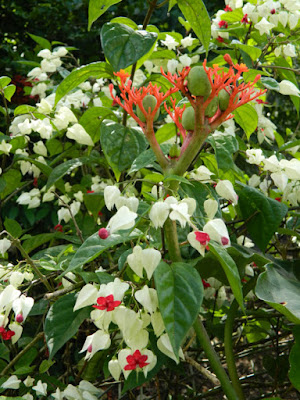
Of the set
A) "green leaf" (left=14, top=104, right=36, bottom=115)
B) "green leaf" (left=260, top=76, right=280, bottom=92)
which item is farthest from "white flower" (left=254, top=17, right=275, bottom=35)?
"green leaf" (left=14, top=104, right=36, bottom=115)

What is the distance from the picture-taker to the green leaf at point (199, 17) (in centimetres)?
79

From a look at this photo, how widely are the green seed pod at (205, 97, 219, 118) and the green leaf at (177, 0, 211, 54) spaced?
166 mm

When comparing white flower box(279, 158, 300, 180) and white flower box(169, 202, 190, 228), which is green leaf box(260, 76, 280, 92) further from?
white flower box(169, 202, 190, 228)

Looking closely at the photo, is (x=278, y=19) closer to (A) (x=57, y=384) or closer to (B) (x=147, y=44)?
(B) (x=147, y=44)

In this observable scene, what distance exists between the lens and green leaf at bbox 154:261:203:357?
570mm

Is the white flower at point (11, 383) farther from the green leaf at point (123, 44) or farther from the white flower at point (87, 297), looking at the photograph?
the green leaf at point (123, 44)

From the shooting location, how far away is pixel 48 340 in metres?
0.79

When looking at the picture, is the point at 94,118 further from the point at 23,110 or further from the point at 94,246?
the point at 94,246

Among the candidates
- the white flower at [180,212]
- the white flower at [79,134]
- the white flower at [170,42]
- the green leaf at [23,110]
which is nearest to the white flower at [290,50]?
the white flower at [170,42]

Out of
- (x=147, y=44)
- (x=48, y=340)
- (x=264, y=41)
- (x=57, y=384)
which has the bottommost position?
(x=57, y=384)

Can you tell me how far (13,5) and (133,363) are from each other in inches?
87.0

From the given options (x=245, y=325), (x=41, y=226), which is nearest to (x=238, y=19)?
(x=245, y=325)

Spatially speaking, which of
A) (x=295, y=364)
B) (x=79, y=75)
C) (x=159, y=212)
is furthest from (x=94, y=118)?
(x=295, y=364)

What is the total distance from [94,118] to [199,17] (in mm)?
411
